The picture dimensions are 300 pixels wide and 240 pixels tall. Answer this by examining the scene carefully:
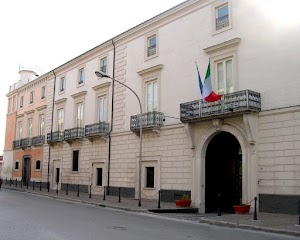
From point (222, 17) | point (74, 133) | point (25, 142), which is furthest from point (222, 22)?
point (25, 142)

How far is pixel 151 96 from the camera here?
25.0 meters

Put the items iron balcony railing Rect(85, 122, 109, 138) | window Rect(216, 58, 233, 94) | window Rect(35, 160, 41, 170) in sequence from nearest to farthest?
window Rect(216, 58, 233, 94) < iron balcony railing Rect(85, 122, 109, 138) < window Rect(35, 160, 41, 170)

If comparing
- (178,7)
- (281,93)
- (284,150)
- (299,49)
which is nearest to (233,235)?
(284,150)

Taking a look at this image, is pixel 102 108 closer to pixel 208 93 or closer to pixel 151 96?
pixel 151 96

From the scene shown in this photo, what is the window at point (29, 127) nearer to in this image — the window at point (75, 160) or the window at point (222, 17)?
the window at point (75, 160)

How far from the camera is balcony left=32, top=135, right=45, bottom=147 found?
3824 cm

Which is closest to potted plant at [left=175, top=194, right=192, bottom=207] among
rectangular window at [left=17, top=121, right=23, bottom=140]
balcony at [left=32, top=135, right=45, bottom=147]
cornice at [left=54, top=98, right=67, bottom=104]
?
cornice at [left=54, top=98, right=67, bottom=104]

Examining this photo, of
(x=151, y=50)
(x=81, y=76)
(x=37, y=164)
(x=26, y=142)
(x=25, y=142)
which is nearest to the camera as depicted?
(x=151, y=50)

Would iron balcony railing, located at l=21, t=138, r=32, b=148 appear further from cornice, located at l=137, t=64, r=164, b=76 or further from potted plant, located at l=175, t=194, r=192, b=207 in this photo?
potted plant, located at l=175, t=194, r=192, b=207

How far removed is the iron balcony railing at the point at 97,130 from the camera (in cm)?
2841

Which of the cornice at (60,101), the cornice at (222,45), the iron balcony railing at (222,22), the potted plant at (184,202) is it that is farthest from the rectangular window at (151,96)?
the cornice at (60,101)

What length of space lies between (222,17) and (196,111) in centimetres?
532

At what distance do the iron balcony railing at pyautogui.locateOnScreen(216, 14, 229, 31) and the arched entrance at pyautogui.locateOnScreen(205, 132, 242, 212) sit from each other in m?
5.80

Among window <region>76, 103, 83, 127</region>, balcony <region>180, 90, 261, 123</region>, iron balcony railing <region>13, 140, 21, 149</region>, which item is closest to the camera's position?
balcony <region>180, 90, 261, 123</region>
